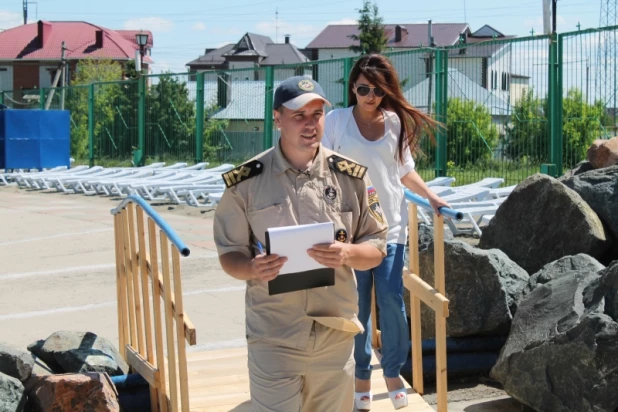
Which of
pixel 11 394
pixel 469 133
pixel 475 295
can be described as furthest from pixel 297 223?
pixel 469 133

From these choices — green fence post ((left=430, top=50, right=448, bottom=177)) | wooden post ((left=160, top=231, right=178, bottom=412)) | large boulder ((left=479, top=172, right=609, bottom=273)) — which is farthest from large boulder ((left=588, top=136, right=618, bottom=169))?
wooden post ((left=160, top=231, right=178, bottom=412))

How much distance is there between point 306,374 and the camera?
3600mm

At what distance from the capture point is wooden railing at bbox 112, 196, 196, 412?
15.8 feet

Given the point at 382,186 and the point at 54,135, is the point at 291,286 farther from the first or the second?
the point at 54,135

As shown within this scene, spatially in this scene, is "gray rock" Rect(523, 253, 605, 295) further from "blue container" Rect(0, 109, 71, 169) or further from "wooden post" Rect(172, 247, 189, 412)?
"blue container" Rect(0, 109, 71, 169)

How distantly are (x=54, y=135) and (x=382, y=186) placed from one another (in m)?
25.1

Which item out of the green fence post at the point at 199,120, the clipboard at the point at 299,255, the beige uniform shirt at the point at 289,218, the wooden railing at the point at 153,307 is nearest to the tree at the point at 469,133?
the green fence post at the point at 199,120

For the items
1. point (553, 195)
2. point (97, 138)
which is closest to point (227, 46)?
point (97, 138)

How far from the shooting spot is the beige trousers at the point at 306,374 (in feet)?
11.7

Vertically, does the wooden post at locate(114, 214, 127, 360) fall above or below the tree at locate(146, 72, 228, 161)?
below

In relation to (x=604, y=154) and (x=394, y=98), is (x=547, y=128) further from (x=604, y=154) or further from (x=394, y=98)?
(x=394, y=98)

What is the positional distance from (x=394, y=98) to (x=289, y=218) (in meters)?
1.61

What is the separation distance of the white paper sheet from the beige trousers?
0.31m

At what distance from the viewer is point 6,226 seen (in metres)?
15.7
